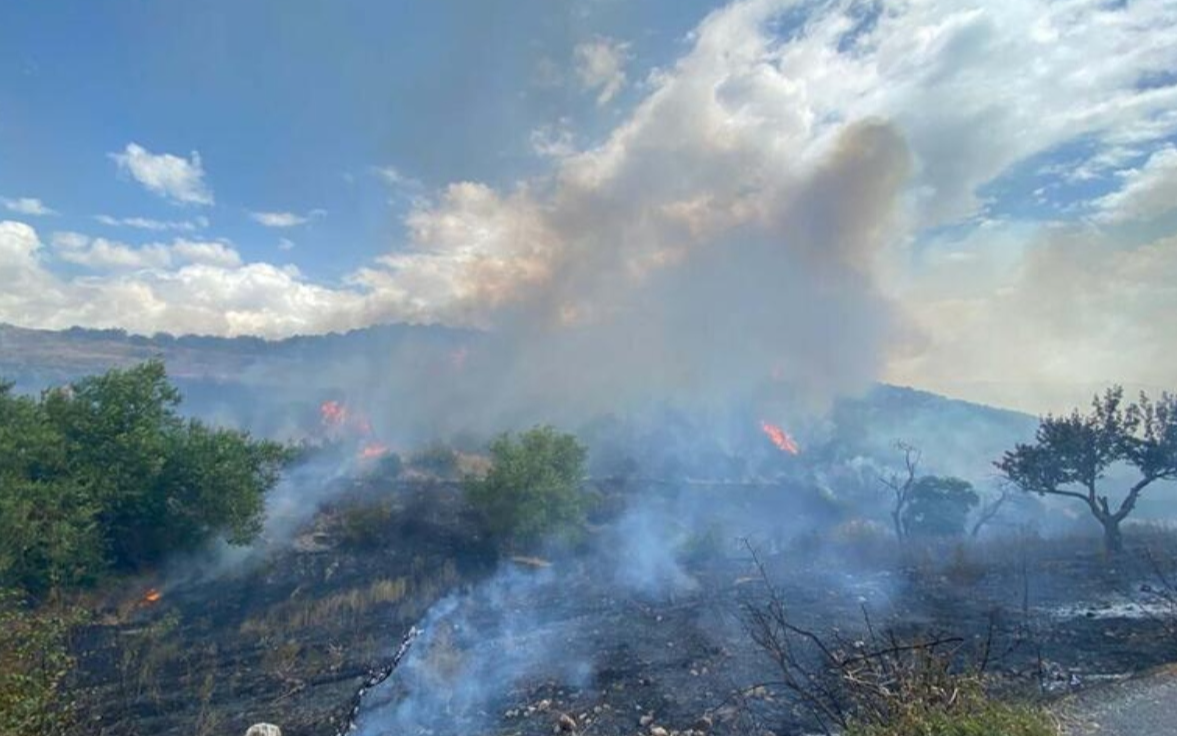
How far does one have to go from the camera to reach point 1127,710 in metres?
7.84

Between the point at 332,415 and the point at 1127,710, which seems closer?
the point at 1127,710

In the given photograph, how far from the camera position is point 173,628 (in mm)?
21109

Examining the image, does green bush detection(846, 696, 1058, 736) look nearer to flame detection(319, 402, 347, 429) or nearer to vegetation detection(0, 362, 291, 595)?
vegetation detection(0, 362, 291, 595)

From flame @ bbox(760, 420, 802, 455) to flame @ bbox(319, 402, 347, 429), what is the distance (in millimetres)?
50886

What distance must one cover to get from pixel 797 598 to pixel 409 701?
1378 centimetres

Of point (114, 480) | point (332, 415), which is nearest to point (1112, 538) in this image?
point (114, 480)

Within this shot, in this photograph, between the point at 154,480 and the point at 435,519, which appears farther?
the point at 435,519

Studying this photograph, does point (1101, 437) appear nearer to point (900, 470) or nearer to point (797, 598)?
point (797, 598)

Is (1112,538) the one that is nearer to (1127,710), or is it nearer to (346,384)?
(1127,710)

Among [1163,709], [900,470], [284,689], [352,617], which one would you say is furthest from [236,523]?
[900,470]

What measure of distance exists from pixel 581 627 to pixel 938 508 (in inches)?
1188

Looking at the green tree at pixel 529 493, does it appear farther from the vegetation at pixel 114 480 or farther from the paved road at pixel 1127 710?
the paved road at pixel 1127 710

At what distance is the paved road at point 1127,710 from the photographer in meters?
7.31

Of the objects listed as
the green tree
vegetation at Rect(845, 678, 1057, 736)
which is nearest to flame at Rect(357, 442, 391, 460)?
the green tree
